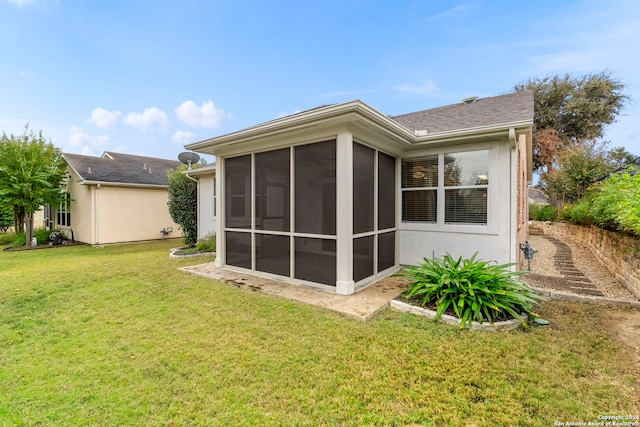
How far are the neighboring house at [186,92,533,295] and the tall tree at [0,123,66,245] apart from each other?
997cm

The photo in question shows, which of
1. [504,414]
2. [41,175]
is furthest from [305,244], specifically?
[41,175]

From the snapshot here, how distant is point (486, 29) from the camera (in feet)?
29.1

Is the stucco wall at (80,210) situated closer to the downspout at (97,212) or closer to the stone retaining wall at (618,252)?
the downspout at (97,212)

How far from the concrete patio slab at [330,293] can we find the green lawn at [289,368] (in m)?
0.18

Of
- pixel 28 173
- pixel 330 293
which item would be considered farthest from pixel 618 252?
pixel 28 173

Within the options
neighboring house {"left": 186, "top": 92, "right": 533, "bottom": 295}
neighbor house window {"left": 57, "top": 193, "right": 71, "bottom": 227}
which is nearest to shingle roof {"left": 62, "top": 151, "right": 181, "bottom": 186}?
neighbor house window {"left": 57, "top": 193, "right": 71, "bottom": 227}

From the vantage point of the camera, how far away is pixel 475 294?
13.0ft

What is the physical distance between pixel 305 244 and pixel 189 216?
6830 millimetres

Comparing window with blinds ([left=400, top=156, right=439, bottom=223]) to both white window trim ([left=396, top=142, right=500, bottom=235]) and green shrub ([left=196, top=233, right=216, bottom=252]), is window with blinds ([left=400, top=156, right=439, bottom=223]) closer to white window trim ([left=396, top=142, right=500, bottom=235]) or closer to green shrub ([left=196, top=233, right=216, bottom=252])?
white window trim ([left=396, top=142, right=500, bottom=235])

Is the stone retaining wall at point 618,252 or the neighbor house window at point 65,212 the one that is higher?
the neighbor house window at point 65,212

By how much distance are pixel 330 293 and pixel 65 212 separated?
15.5 meters

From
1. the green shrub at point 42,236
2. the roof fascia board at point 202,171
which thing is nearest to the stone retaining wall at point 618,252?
the roof fascia board at point 202,171

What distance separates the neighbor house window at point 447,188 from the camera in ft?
18.1

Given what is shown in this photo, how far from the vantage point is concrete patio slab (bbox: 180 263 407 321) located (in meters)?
4.17
